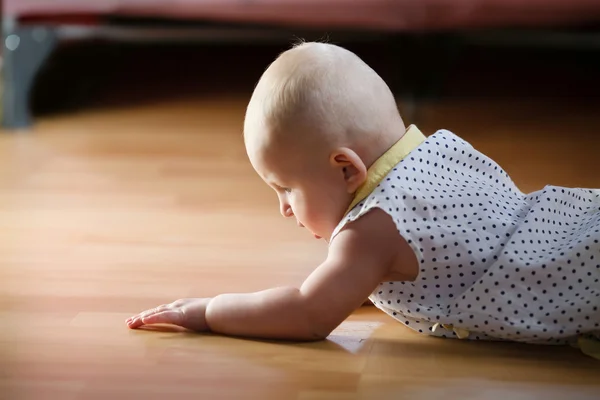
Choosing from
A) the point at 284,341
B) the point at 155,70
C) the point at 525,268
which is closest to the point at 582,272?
the point at 525,268

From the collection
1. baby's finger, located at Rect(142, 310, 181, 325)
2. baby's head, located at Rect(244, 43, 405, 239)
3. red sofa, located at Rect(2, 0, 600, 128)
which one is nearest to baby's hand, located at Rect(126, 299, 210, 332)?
baby's finger, located at Rect(142, 310, 181, 325)

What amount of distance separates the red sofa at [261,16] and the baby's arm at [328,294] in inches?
45.2

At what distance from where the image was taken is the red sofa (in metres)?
2.14

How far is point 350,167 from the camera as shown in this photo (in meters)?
1.10

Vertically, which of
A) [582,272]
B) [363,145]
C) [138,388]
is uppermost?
[363,145]

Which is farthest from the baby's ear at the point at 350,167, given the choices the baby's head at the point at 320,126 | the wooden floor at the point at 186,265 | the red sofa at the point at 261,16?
the red sofa at the point at 261,16

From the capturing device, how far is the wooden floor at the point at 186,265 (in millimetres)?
1044

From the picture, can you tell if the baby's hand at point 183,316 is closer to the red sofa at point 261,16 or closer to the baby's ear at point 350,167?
the baby's ear at point 350,167

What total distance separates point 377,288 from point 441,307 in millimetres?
79

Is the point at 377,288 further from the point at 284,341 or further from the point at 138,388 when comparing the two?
the point at 138,388

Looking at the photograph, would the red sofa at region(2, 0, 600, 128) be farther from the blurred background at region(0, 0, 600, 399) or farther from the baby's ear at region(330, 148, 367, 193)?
the baby's ear at region(330, 148, 367, 193)

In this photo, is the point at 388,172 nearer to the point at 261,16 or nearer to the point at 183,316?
the point at 183,316

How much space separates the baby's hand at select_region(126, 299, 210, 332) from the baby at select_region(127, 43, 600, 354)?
3 cm

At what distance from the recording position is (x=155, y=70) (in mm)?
2941
